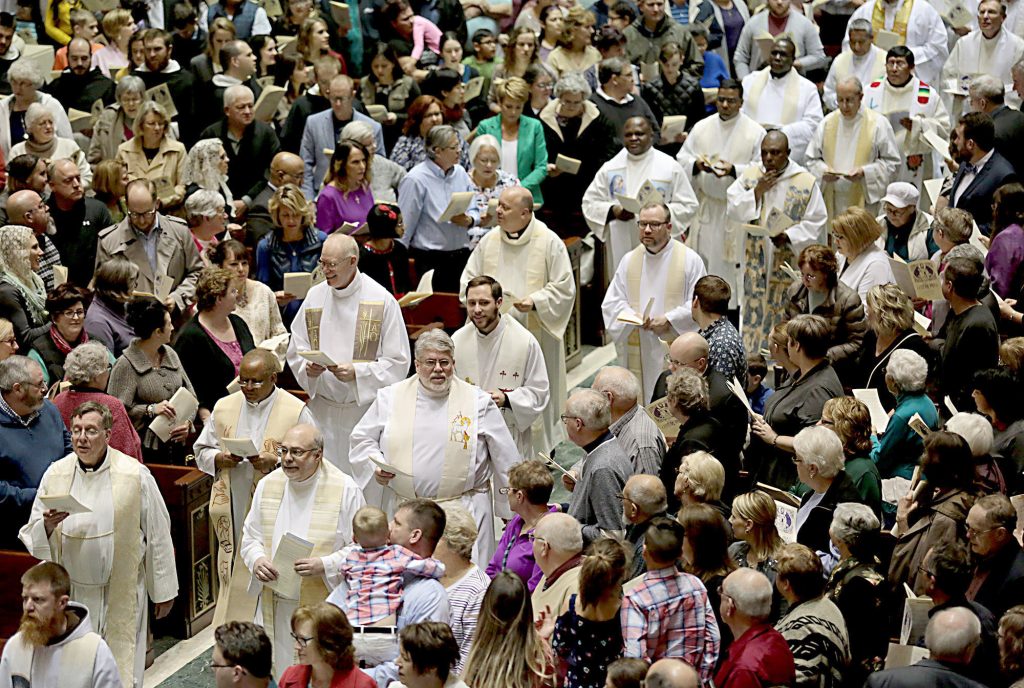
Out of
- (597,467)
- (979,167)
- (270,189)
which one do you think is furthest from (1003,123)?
(270,189)

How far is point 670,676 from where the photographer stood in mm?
5590

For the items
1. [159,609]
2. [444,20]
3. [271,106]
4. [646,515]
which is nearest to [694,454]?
[646,515]

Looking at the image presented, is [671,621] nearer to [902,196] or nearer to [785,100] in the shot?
[902,196]

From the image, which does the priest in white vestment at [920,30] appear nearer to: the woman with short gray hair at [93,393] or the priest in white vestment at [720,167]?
the priest in white vestment at [720,167]

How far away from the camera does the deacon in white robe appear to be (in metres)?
13.7

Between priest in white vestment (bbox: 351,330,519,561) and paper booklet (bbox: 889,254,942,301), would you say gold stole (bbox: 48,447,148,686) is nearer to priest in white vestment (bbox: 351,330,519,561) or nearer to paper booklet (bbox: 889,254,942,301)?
priest in white vestment (bbox: 351,330,519,561)

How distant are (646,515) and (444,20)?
A: 32.4ft

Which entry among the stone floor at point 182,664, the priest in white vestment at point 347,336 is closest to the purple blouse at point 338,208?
the priest in white vestment at point 347,336

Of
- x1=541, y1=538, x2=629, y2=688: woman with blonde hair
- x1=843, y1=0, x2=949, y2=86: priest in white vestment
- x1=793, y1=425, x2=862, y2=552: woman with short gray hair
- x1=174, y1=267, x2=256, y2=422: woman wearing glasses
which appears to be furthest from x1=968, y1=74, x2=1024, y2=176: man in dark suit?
x1=541, y1=538, x2=629, y2=688: woman with blonde hair

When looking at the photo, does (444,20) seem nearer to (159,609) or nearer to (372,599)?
(159,609)

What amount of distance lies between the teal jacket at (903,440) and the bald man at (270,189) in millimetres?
5193

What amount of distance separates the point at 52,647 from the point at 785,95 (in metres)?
8.90

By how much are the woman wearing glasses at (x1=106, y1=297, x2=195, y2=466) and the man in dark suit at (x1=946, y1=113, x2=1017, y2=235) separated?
17.3ft

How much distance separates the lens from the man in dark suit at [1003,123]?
37.0ft
